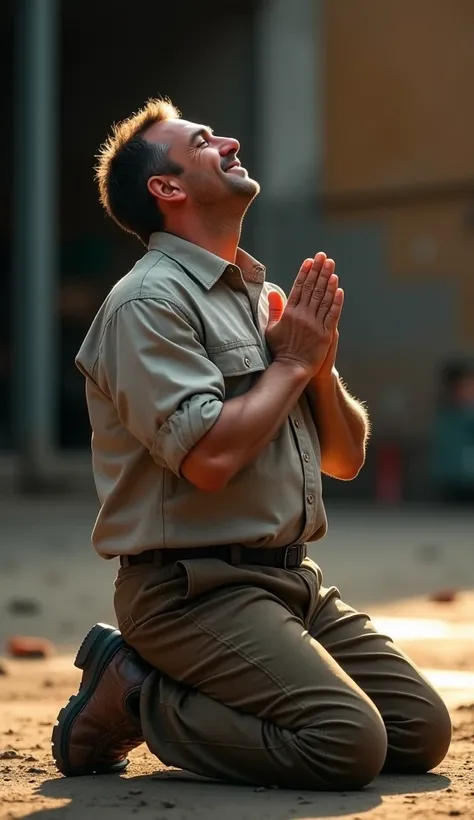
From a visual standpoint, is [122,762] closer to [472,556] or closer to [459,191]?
[472,556]

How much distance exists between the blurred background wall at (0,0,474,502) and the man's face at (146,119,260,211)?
37.4 feet

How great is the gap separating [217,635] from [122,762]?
1.84 feet

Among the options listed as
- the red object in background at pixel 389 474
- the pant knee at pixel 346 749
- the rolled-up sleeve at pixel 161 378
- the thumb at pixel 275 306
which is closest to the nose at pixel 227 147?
the thumb at pixel 275 306

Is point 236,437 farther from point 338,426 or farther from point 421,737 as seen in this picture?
point 421,737

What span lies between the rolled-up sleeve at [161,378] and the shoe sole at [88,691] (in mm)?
563

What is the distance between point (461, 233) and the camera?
16.4m

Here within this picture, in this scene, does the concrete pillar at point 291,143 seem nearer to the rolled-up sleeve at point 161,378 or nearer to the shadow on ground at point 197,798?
the rolled-up sleeve at point 161,378

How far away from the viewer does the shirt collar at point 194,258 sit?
3736 millimetres

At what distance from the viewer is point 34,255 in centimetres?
1600

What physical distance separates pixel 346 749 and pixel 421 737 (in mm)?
395

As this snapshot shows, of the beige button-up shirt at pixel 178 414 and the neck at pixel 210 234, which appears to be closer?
the beige button-up shirt at pixel 178 414

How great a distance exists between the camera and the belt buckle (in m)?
3.69

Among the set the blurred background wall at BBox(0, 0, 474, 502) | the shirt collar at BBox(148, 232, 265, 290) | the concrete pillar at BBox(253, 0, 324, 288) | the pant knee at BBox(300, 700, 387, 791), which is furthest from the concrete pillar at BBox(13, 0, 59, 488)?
the pant knee at BBox(300, 700, 387, 791)

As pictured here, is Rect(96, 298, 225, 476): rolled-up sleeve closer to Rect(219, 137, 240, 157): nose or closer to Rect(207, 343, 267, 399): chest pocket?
Rect(207, 343, 267, 399): chest pocket
